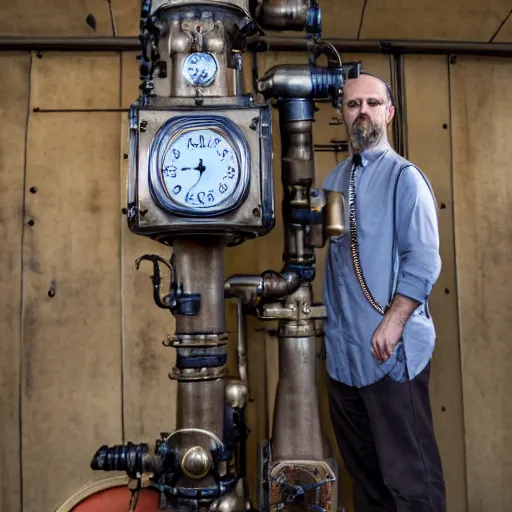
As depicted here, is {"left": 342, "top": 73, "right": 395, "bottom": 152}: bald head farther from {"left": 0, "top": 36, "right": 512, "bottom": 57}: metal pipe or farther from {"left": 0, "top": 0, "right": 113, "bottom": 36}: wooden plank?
{"left": 0, "top": 0, "right": 113, "bottom": 36}: wooden plank

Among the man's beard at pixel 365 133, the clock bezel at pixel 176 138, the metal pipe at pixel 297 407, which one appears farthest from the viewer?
the man's beard at pixel 365 133

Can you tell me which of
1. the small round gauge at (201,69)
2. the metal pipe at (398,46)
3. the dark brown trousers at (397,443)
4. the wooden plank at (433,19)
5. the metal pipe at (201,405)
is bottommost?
the dark brown trousers at (397,443)

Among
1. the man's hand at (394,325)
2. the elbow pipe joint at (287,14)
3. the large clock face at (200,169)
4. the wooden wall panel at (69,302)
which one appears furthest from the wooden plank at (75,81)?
the man's hand at (394,325)

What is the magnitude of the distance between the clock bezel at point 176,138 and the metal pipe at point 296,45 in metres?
0.75

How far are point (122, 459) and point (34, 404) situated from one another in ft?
2.36

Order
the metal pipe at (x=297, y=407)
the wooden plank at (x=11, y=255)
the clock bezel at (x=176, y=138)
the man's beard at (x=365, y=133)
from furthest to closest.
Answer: the wooden plank at (x=11, y=255) → the man's beard at (x=365, y=133) → the metal pipe at (x=297, y=407) → the clock bezel at (x=176, y=138)

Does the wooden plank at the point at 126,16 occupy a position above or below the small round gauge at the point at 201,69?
above

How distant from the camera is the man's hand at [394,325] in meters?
1.42

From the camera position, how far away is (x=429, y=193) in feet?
4.88

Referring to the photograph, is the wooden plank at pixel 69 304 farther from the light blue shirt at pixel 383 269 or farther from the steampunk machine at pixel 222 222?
the light blue shirt at pixel 383 269

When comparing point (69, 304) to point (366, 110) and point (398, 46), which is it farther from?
point (398, 46)

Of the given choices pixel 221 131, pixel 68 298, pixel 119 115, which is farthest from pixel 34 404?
pixel 221 131

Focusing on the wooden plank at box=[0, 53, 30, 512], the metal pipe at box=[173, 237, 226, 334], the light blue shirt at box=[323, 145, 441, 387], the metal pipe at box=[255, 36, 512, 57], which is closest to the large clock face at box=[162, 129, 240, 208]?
the metal pipe at box=[173, 237, 226, 334]

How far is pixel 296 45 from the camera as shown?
1.93 m
